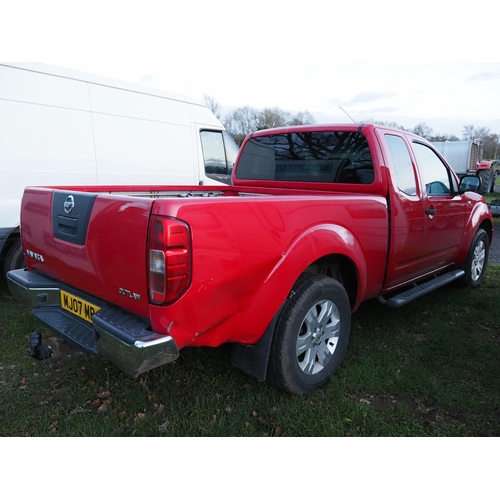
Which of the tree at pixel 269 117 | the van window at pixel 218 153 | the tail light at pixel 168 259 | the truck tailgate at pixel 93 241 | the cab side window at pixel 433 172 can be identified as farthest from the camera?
the tree at pixel 269 117

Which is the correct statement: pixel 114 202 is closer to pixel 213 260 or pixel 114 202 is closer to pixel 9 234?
pixel 213 260

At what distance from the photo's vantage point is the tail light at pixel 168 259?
73.4 inches

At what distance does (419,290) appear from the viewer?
3801mm

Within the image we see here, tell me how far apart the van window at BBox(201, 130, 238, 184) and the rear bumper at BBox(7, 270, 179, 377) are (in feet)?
13.4

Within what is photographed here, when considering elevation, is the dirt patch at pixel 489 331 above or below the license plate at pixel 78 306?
below

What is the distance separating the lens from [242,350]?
255 centimetres

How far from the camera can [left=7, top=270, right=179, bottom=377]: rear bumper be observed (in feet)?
6.27

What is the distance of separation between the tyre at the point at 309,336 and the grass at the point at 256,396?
0.15 metres

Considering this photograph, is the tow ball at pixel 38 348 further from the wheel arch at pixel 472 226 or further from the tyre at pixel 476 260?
the tyre at pixel 476 260

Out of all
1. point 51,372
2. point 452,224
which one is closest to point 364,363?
point 452,224

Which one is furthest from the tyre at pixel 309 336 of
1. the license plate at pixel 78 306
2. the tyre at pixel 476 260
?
the tyre at pixel 476 260

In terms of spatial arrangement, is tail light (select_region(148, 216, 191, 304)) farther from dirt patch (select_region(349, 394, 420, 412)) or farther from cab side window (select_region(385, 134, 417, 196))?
cab side window (select_region(385, 134, 417, 196))

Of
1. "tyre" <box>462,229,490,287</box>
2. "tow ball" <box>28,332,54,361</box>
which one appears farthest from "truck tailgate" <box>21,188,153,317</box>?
"tyre" <box>462,229,490,287</box>

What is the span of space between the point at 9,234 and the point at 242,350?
3.25 meters
